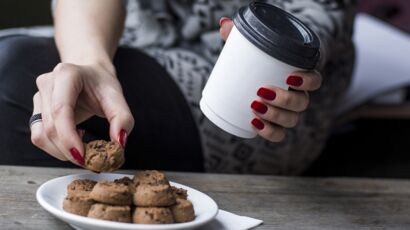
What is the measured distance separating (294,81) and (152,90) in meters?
0.42

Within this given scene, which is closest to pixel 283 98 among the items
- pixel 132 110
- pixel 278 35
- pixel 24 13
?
pixel 278 35

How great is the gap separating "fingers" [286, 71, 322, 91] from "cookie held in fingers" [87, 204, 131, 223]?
27 centimetres

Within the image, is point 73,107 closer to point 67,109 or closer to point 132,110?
point 67,109

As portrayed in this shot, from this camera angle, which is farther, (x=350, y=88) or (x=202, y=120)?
(x=350, y=88)

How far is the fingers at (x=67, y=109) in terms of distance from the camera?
33.8 inches

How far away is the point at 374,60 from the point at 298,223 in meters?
0.99

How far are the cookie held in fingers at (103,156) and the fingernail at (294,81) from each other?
0.22 m

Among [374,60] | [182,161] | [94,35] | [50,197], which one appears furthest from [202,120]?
[374,60]

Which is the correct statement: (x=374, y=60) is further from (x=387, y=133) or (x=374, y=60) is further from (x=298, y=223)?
(x=298, y=223)

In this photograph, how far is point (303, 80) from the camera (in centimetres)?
93

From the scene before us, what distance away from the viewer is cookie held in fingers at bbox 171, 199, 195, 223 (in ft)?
2.64

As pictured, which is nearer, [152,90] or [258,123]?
[258,123]

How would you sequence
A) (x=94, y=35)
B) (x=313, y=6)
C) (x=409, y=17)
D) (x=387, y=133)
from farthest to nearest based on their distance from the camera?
(x=409, y=17)
(x=387, y=133)
(x=313, y=6)
(x=94, y=35)

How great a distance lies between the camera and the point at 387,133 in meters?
1.88
